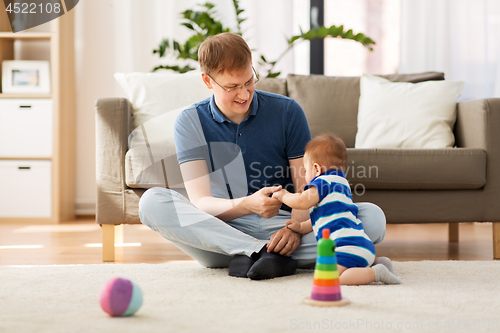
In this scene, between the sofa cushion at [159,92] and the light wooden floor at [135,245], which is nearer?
the light wooden floor at [135,245]

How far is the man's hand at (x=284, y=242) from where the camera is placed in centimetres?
→ 133

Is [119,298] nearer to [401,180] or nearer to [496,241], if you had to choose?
[401,180]

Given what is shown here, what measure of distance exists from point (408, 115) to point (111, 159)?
1.42 m

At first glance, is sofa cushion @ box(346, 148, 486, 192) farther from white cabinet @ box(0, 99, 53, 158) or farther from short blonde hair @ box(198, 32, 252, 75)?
white cabinet @ box(0, 99, 53, 158)

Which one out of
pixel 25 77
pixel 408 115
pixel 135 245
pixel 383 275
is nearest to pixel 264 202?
pixel 383 275

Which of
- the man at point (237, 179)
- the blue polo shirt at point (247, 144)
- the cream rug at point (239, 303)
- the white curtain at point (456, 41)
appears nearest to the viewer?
the cream rug at point (239, 303)

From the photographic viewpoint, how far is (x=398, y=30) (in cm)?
338

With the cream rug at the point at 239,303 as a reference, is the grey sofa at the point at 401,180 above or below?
above

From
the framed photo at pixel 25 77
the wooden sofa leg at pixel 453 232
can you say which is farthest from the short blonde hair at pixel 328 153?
the framed photo at pixel 25 77

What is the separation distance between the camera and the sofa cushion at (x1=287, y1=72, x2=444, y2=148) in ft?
8.04

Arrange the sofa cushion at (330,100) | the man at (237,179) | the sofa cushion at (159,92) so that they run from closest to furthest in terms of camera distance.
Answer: the man at (237,179), the sofa cushion at (159,92), the sofa cushion at (330,100)

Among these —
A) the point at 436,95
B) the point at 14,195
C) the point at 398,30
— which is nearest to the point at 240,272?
the point at 436,95

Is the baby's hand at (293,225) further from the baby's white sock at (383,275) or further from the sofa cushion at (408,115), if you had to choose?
the sofa cushion at (408,115)

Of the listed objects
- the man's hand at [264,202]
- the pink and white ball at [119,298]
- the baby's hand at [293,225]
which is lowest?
the pink and white ball at [119,298]
